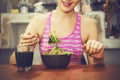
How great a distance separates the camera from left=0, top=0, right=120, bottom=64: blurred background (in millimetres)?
3537

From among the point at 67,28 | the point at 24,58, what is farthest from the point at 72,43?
the point at 24,58

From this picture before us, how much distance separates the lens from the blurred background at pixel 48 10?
3.54 m

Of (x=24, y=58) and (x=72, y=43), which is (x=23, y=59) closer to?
(x=24, y=58)

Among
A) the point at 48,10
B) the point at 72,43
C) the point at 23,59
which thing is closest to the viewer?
the point at 23,59

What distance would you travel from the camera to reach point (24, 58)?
3.17ft

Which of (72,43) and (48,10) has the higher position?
(48,10)

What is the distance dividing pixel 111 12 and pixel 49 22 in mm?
2228

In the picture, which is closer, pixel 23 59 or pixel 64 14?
pixel 23 59

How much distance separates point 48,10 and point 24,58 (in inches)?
104

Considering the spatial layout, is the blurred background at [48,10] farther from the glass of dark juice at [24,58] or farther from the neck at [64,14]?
the glass of dark juice at [24,58]

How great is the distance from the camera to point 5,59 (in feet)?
12.8

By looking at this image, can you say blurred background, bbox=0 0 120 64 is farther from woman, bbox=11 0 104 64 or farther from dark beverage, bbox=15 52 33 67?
dark beverage, bbox=15 52 33 67

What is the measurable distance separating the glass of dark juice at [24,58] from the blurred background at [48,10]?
2.55 metres

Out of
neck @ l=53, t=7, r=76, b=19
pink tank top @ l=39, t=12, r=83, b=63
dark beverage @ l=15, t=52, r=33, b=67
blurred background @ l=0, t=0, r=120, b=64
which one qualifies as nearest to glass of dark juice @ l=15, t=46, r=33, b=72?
dark beverage @ l=15, t=52, r=33, b=67
